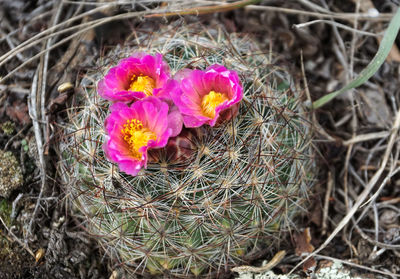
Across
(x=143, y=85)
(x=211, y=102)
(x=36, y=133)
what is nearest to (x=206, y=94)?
(x=211, y=102)

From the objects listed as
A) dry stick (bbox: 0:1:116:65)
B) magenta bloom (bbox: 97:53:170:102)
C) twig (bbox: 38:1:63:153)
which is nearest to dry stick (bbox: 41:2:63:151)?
twig (bbox: 38:1:63:153)

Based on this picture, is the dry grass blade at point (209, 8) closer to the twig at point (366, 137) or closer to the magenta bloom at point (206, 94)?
the magenta bloom at point (206, 94)

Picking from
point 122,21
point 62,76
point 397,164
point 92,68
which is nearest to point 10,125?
point 62,76

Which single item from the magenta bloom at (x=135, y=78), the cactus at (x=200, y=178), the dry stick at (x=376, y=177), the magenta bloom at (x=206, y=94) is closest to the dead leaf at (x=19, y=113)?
the cactus at (x=200, y=178)

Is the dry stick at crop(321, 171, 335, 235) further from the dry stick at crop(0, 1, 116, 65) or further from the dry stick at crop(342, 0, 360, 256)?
the dry stick at crop(0, 1, 116, 65)

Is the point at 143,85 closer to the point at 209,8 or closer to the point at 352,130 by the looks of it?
the point at 209,8

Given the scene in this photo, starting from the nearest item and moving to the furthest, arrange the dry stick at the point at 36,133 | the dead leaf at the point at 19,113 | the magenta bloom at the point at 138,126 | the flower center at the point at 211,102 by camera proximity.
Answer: the magenta bloom at the point at 138,126, the flower center at the point at 211,102, the dry stick at the point at 36,133, the dead leaf at the point at 19,113

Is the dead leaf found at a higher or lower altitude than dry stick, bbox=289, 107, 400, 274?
higher

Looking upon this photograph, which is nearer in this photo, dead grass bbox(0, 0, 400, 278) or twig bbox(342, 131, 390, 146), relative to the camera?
dead grass bbox(0, 0, 400, 278)
